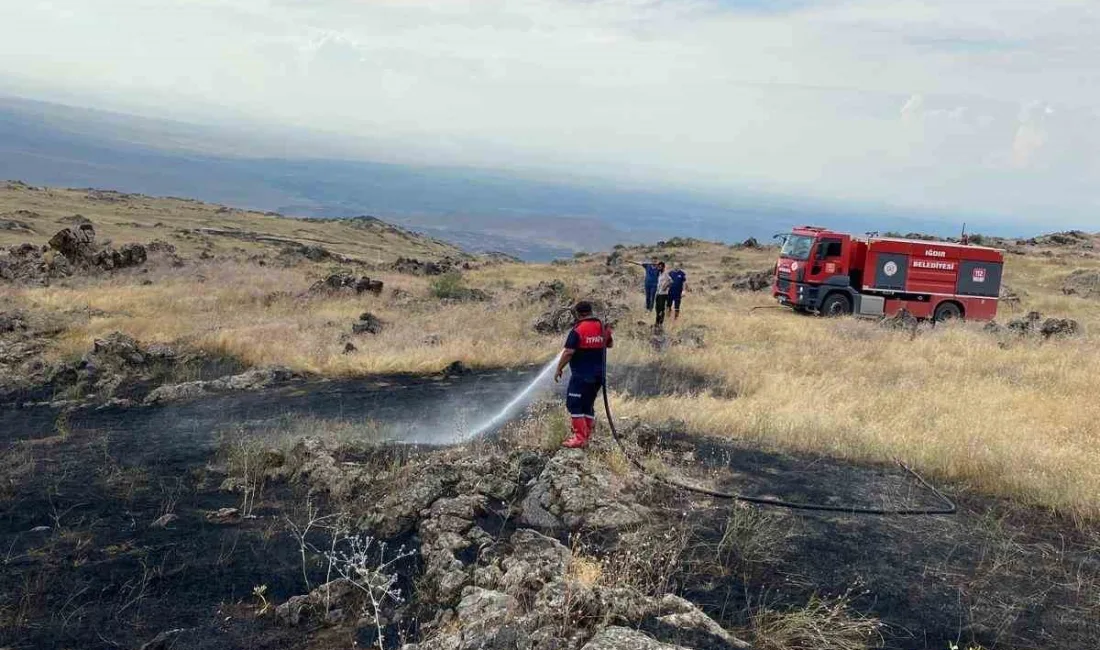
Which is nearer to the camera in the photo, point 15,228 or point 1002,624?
point 1002,624

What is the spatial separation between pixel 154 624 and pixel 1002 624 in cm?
621

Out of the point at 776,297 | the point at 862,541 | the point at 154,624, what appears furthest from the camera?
the point at 776,297

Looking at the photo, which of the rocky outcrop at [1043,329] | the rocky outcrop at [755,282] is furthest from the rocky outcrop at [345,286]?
the rocky outcrop at [1043,329]

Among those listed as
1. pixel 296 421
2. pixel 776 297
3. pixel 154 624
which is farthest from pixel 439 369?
pixel 776 297

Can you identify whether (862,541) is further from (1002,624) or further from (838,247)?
(838,247)

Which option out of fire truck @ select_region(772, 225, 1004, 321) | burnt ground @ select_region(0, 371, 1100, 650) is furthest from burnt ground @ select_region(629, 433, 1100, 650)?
fire truck @ select_region(772, 225, 1004, 321)

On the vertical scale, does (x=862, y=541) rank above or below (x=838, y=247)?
below

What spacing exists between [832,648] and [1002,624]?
1.62 metres

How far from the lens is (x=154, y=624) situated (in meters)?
5.00

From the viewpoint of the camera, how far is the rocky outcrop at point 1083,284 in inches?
1224

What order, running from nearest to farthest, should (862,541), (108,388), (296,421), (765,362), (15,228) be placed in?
(862,541), (296,421), (108,388), (765,362), (15,228)

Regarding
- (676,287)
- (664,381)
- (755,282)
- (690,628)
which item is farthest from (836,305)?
(690,628)

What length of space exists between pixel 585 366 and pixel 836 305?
17.0 metres

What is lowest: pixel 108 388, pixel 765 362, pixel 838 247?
pixel 108 388
